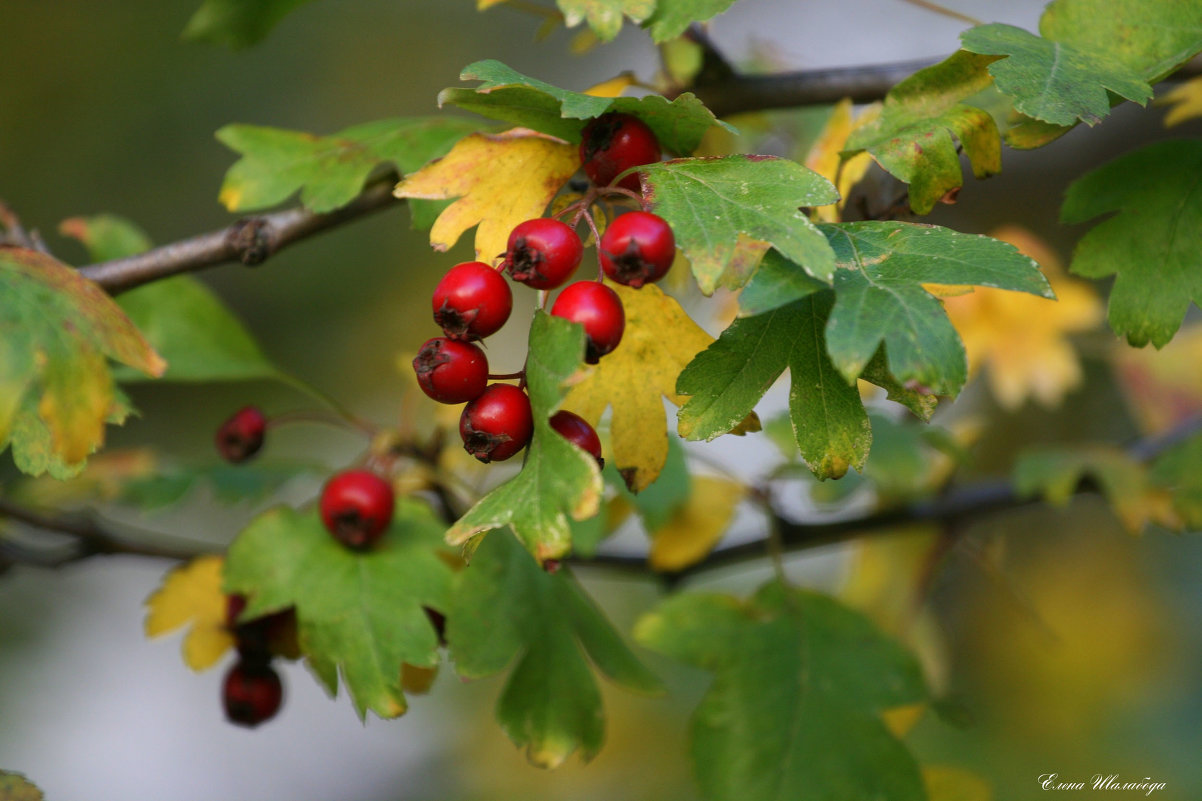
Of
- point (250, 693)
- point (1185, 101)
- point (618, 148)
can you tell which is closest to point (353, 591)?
point (250, 693)

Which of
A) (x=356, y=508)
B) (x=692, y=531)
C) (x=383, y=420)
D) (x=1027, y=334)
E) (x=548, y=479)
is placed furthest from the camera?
(x=383, y=420)

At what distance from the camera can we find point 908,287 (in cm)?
48

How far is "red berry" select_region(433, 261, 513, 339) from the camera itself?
19.6 inches

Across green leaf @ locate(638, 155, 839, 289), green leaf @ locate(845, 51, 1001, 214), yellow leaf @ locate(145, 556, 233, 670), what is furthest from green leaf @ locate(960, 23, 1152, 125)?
yellow leaf @ locate(145, 556, 233, 670)

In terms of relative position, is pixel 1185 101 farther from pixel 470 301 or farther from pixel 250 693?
pixel 250 693

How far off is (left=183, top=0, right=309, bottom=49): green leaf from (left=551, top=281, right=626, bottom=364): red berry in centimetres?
58

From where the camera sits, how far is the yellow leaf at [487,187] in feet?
1.89

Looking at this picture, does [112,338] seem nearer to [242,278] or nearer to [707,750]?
[707,750]

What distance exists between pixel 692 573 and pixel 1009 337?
72 centimetres

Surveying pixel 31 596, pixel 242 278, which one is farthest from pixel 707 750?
pixel 31 596

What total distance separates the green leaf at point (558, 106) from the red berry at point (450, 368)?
14 centimetres

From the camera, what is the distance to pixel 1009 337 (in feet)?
4.93

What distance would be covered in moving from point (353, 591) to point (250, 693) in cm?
23

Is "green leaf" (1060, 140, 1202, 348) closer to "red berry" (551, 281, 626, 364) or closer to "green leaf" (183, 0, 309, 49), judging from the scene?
"red berry" (551, 281, 626, 364)
